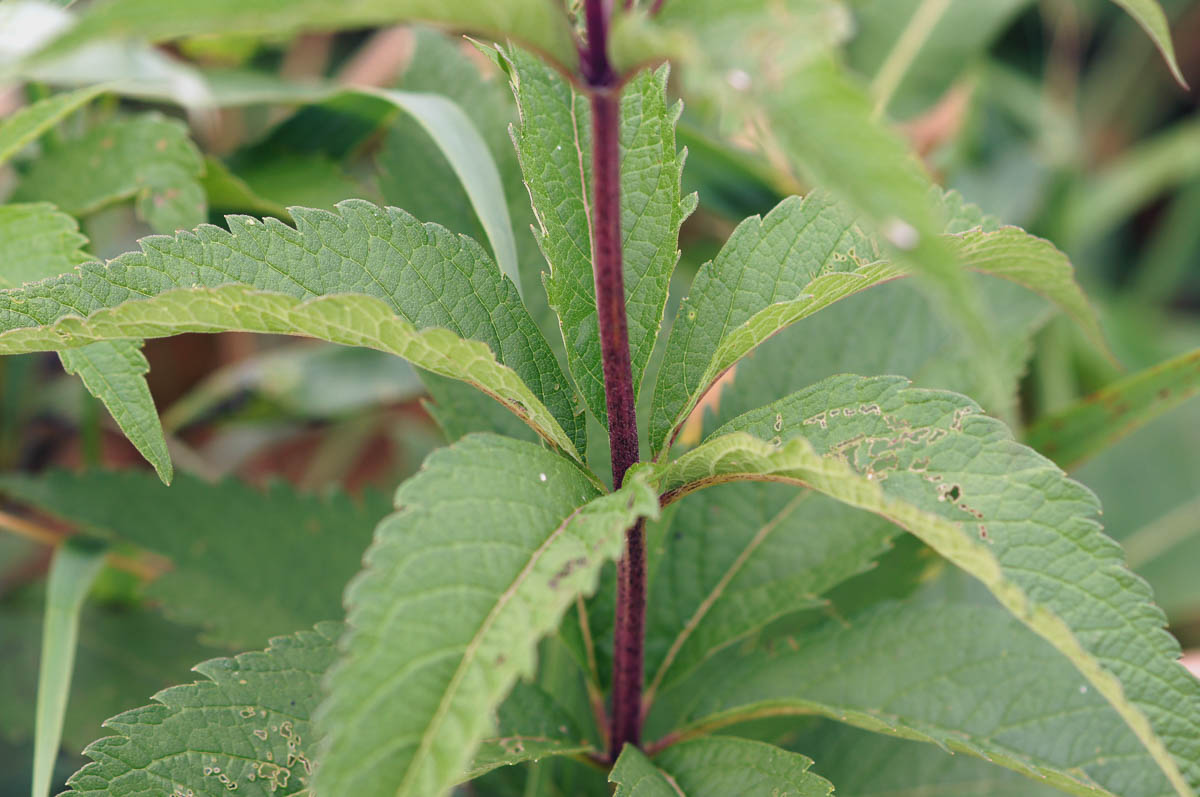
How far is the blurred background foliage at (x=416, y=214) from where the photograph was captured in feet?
3.16

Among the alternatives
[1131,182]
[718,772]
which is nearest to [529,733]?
[718,772]

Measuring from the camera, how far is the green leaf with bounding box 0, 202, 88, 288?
775 mm

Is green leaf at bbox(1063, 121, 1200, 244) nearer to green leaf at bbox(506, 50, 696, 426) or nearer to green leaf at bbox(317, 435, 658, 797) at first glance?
green leaf at bbox(506, 50, 696, 426)

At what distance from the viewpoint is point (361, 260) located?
2.19ft

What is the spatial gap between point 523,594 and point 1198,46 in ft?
8.64

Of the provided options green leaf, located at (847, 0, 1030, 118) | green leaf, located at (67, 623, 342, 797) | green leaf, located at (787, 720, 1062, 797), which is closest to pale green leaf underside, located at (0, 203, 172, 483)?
green leaf, located at (67, 623, 342, 797)

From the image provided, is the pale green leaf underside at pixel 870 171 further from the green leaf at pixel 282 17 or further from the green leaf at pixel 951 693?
the green leaf at pixel 951 693

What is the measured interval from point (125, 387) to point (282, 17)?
0.37 meters

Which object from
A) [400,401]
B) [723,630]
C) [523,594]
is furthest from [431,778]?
[400,401]

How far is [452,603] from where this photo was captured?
19.6 inches

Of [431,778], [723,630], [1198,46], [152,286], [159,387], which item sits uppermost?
[1198,46]

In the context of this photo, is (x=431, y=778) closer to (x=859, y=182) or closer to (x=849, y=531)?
(x=859, y=182)

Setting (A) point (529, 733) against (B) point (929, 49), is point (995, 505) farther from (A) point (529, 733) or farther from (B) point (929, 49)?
(B) point (929, 49)

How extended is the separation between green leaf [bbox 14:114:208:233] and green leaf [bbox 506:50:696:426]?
40cm
